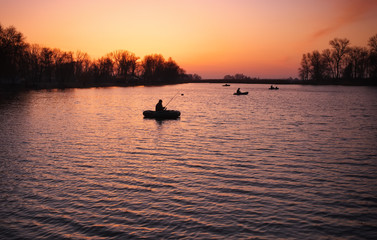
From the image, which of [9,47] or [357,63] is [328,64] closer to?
[357,63]

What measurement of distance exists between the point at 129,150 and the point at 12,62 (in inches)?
3076

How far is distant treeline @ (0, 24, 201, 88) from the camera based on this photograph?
73.8 metres

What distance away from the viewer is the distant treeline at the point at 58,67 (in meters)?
73.8

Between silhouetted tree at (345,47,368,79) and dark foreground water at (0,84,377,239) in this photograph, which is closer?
dark foreground water at (0,84,377,239)

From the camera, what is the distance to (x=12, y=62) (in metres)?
79.9

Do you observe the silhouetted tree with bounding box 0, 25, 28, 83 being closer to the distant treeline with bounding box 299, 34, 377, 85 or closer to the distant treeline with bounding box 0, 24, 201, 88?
the distant treeline with bounding box 0, 24, 201, 88

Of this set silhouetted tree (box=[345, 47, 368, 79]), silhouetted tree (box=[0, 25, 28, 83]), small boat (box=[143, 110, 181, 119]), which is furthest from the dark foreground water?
silhouetted tree (box=[345, 47, 368, 79])

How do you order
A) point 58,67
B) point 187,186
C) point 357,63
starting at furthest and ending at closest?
1. point 357,63
2. point 58,67
3. point 187,186

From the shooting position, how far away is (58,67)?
11394 centimetres

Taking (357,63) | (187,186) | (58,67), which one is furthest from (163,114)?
(357,63)

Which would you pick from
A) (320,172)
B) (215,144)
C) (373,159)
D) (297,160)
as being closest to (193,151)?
(215,144)

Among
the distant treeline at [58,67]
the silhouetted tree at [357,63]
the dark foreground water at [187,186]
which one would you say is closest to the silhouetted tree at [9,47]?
the distant treeline at [58,67]

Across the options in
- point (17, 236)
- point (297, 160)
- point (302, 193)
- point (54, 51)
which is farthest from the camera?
point (54, 51)

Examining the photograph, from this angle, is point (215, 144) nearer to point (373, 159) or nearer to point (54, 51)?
point (373, 159)
